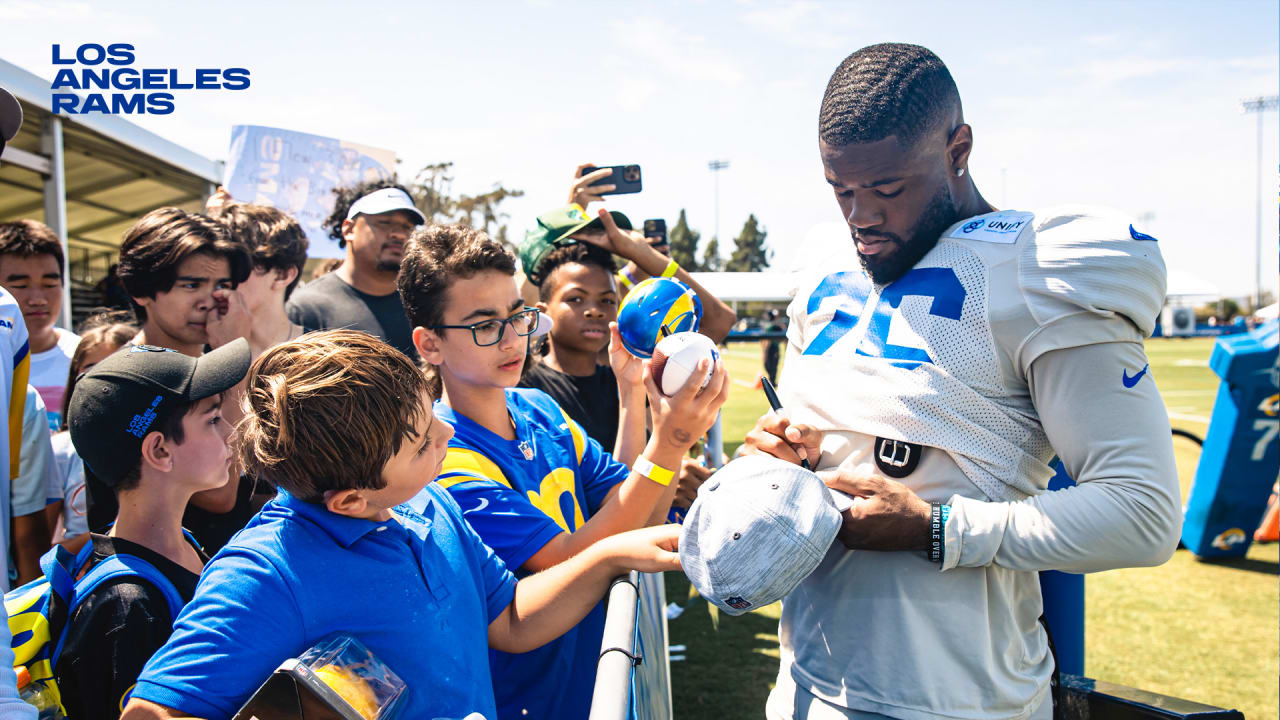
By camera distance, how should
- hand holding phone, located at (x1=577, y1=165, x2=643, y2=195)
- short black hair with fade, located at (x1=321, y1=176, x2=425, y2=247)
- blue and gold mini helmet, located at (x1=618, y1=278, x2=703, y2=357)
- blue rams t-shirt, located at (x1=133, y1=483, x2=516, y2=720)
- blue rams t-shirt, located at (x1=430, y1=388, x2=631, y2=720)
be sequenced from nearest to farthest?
blue rams t-shirt, located at (x1=133, y1=483, x2=516, y2=720) < blue rams t-shirt, located at (x1=430, y1=388, x2=631, y2=720) < blue and gold mini helmet, located at (x1=618, y1=278, x2=703, y2=357) < hand holding phone, located at (x1=577, y1=165, x2=643, y2=195) < short black hair with fade, located at (x1=321, y1=176, x2=425, y2=247)

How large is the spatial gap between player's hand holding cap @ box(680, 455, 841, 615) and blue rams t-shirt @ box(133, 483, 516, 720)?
1.61 ft

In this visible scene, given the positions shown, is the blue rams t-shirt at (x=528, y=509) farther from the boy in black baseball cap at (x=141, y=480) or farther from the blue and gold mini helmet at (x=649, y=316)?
the boy in black baseball cap at (x=141, y=480)

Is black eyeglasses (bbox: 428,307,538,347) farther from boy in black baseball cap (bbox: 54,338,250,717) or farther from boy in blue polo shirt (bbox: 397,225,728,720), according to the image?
boy in black baseball cap (bbox: 54,338,250,717)

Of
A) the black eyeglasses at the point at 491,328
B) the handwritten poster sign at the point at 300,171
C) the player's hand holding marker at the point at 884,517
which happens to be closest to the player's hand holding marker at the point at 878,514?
the player's hand holding marker at the point at 884,517

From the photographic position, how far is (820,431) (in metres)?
1.87

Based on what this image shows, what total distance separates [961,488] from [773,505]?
0.47 m

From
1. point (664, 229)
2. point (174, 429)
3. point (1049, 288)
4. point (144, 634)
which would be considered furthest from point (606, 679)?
point (664, 229)

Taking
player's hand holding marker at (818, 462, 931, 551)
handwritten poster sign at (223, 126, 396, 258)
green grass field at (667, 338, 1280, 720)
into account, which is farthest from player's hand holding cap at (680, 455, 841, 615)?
handwritten poster sign at (223, 126, 396, 258)

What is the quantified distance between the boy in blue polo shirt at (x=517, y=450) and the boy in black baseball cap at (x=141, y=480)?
556 mm

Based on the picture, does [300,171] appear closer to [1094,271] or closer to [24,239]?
[24,239]

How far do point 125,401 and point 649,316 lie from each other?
4.65 feet

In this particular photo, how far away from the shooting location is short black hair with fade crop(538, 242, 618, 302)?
362cm

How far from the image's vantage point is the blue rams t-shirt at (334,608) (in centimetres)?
124

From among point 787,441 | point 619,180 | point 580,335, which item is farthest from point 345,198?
point 787,441
